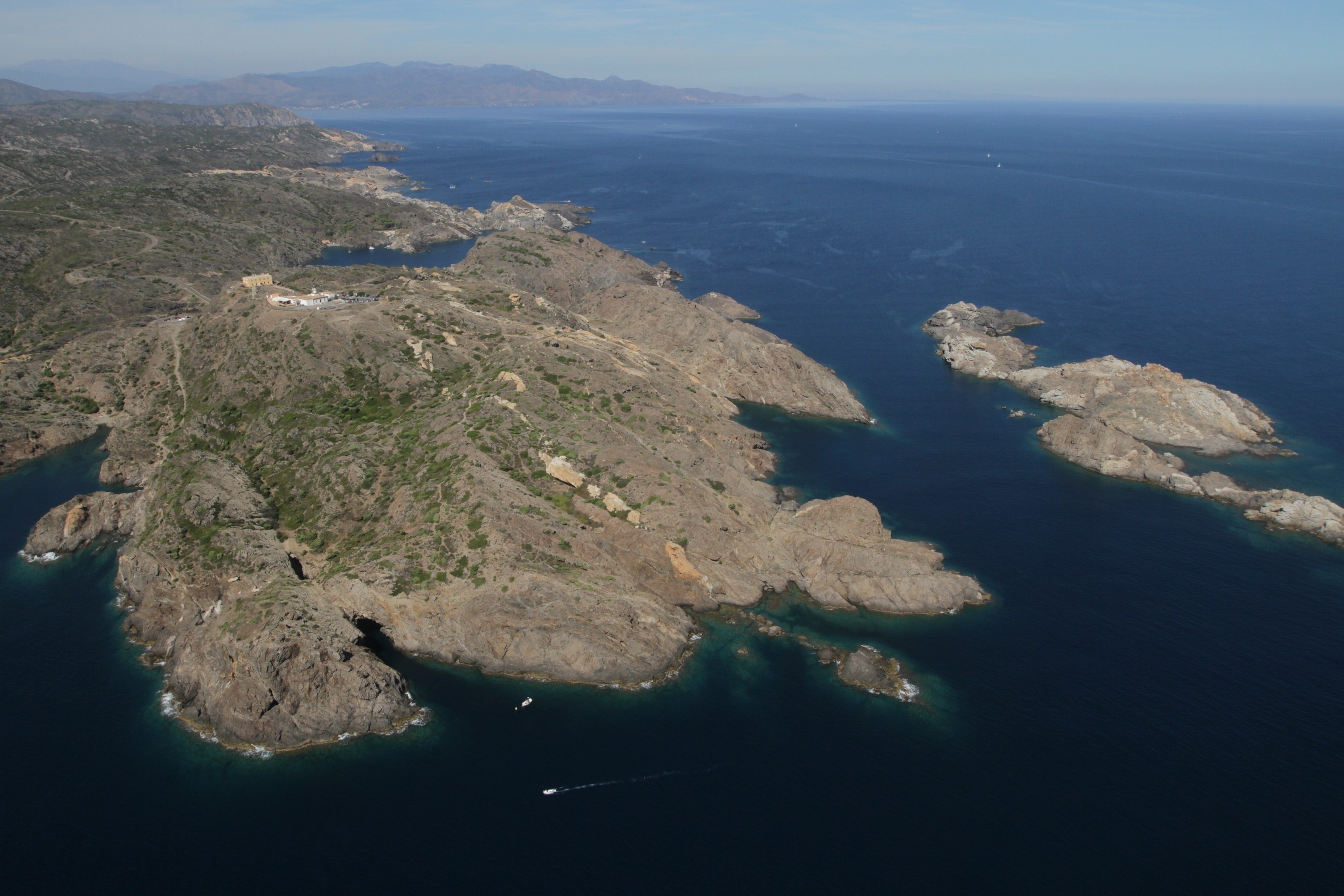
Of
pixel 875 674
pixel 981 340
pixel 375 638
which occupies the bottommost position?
pixel 375 638

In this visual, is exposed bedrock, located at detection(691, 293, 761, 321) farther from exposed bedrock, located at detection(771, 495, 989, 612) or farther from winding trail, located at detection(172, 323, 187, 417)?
winding trail, located at detection(172, 323, 187, 417)

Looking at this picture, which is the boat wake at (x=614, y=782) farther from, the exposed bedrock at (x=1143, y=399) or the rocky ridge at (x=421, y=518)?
the exposed bedrock at (x=1143, y=399)

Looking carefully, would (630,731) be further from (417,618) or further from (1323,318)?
(1323,318)

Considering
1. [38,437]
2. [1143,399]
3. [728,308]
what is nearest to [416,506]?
[38,437]

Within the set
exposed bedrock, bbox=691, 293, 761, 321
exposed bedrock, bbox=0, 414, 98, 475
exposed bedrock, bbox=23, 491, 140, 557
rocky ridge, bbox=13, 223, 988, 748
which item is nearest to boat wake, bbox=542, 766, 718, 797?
rocky ridge, bbox=13, 223, 988, 748

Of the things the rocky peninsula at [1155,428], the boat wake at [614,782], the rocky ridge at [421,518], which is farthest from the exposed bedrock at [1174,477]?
the boat wake at [614,782]

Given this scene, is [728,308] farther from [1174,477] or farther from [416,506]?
[416,506]
